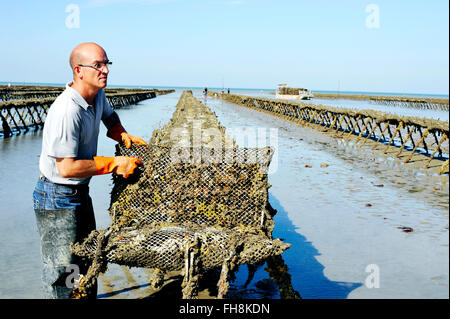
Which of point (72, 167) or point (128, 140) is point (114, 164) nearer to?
point (72, 167)

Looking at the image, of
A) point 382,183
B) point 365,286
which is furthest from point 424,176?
point 365,286

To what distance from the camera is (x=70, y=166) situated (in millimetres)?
3207

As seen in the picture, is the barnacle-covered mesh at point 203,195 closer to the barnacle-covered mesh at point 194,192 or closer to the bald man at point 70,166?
the barnacle-covered mesh at point 194,192

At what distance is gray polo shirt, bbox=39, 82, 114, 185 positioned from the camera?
10.3 feet

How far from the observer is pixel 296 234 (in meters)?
7.39

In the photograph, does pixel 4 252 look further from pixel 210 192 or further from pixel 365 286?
pixel 365 286

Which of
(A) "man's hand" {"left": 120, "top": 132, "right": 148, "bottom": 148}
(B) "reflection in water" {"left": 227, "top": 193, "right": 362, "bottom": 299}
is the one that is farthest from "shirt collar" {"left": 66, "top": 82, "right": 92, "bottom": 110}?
(B) "reflection in water" {"left": 227, "top": 193, "right": 362, "bottom": 299}

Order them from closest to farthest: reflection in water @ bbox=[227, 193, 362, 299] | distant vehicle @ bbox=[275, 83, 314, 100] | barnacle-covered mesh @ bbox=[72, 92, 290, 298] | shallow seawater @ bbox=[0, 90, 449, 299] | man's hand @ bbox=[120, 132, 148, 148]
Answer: man's hand @ bbox=[120, 132, 148, 148] → barnacle-covered mesh @ bbox=[72, 92, 290, 298] → reflection in water @ bbox=[227, 193, 362, 299] → shallow seawater @ bbox=[0, 90, 449, 299] → distant vehicle @ bbox=[275, 83, 314, 100]

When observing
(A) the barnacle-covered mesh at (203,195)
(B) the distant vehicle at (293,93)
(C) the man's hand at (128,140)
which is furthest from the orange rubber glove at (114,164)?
(B) the distant vehicle at (293,93)

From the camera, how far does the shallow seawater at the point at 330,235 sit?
520cm

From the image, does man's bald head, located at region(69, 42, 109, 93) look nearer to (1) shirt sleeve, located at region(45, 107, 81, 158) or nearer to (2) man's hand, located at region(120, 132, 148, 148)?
(1) shirt sleeve, located at region(45, 107, 81, 158)

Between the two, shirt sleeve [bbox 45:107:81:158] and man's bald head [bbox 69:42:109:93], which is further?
man's bald head [bbox 69:42:109:93]

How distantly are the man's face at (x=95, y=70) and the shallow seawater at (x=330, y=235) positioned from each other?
2.66 m
